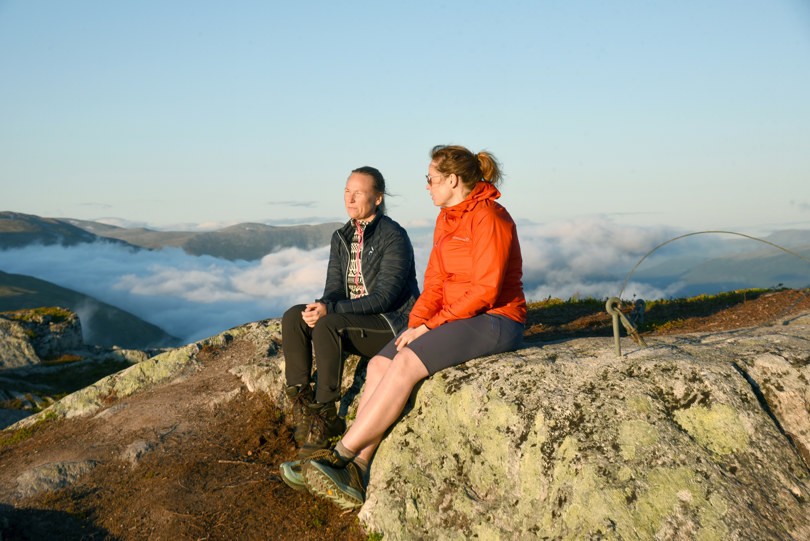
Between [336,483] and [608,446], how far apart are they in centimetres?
228

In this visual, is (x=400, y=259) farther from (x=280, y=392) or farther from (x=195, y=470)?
(x=195, y=470)

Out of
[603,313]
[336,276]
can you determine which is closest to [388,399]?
[336,276]

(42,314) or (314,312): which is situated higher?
(314,312)

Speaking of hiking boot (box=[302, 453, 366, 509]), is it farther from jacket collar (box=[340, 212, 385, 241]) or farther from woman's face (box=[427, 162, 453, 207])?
jacket collar (box=[340, 212, 385, 241])

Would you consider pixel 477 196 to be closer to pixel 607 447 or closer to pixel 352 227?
pixel 352 227

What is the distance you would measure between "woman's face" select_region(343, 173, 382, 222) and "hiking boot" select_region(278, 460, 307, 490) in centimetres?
287

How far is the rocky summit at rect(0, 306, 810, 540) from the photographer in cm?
361

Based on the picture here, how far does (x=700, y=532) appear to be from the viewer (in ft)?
11.2

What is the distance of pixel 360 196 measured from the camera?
6.48m

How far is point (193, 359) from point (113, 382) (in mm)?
1363

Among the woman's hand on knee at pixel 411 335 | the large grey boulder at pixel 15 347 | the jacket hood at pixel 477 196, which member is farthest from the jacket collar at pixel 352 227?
the large grey boulder at pixel 15 347

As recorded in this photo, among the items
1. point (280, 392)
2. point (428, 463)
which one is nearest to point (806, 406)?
point (428, 463)

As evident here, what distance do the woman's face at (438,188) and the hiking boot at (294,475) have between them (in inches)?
111

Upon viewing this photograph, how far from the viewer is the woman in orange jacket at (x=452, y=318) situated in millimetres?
4824
